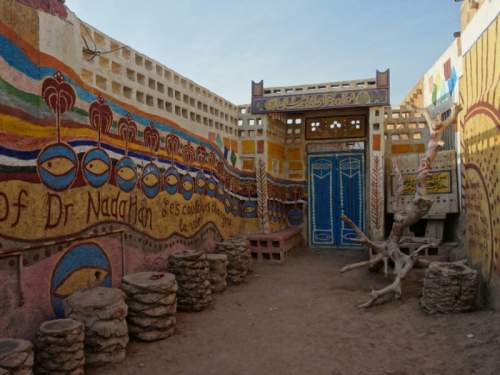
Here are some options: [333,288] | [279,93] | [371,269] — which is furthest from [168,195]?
[279,93]

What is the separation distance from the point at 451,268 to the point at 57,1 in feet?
19.0

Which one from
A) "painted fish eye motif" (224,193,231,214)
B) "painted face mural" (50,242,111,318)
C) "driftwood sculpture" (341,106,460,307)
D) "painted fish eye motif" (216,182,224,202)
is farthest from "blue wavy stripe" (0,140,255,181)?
"driftwood sculpture" (341,106,460,307)

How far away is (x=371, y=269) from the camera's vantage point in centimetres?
783

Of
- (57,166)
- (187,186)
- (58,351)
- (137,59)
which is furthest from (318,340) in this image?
(137,59)

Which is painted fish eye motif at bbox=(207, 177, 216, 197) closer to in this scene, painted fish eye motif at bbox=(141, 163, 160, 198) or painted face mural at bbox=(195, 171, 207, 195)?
painted face mural at bbox=(195, 171, 207, 195)

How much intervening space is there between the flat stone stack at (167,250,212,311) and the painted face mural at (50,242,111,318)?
1.03 m

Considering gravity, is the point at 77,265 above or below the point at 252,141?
below

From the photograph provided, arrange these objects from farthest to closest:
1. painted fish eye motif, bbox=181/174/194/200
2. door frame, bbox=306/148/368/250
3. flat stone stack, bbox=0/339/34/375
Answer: door frame, bbox=306/148/368/250
painted fish eye motif, bbox=181/174/194/200
flat stone stack, bbox=0/339/34/375

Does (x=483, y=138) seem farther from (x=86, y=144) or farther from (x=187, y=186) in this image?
(x=86, y=144)

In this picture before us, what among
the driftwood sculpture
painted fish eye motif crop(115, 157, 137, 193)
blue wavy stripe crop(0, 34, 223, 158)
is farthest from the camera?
the driftwood sculpture

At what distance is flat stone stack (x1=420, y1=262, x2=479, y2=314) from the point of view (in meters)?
5.16

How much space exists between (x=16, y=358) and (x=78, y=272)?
5.57ft

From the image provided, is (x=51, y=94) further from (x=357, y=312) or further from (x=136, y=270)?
(x=357, y=312)

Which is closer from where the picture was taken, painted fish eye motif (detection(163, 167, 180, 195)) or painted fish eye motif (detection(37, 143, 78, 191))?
painted fish eye motif (detection(37, 143, 78, 191))
